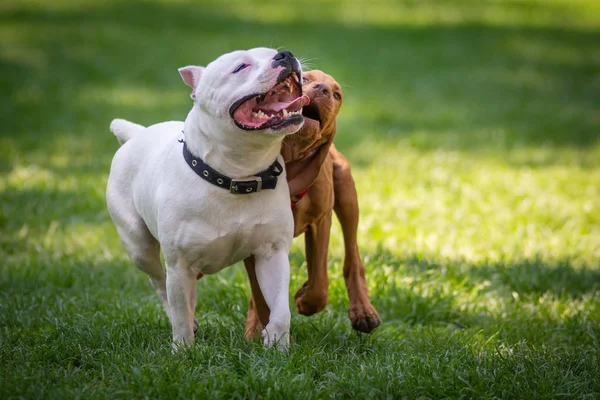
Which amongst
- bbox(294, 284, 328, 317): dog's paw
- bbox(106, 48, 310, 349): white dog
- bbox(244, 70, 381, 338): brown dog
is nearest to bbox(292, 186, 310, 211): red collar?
bbox(244, 70, 381, 338): brown dog

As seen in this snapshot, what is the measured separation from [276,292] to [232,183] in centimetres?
58

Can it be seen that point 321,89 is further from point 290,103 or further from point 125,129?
point 125,129

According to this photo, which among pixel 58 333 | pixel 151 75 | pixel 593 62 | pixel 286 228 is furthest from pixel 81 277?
pixel 593 62

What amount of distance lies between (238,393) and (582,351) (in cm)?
192

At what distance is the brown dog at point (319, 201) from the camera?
4090 millimetres

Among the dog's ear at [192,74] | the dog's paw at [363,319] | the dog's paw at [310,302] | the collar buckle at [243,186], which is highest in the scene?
the dog's ear at [192,74]

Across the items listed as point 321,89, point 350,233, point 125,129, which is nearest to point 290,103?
point 321,89

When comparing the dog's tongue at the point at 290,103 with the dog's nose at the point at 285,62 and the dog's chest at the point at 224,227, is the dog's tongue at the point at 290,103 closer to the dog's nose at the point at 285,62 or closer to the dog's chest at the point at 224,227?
the dog's nose at the point at 285,62

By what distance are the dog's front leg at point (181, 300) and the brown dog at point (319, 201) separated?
0.36m

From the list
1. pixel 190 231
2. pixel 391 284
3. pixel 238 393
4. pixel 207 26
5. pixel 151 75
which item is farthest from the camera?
pixel 207 26

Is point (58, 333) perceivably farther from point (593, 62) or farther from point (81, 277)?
point (593, 62)

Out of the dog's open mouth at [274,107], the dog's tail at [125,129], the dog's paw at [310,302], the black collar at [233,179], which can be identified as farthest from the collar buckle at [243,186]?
the dog's tail at [125,129]

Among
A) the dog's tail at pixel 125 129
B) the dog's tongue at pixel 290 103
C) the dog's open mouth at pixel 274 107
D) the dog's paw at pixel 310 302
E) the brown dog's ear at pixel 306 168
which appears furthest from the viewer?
the dog's tail at pixel 125 129

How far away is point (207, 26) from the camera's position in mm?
17656
